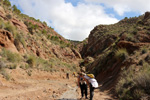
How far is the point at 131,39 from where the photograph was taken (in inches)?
600

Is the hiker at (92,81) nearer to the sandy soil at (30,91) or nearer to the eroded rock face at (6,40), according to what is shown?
the sandy soil at (30,91)

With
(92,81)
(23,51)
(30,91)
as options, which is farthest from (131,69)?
(23,51)

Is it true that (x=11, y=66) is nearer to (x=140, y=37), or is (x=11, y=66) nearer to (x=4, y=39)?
(x=4, y=39)

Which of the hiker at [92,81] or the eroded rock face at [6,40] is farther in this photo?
the eroded rock face at [6,40]

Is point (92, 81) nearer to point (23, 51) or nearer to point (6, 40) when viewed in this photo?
point (6, 40)

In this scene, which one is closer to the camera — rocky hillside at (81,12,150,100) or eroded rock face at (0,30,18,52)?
rocky hillside at (81,12,150,100)

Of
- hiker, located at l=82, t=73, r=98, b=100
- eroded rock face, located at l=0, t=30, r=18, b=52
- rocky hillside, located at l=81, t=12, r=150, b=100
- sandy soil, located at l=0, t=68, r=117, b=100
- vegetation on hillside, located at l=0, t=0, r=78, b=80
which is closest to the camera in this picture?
hiker, located at l=82, t=73, r=98, b=100

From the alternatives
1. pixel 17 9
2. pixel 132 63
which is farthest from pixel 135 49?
pixel 17 9

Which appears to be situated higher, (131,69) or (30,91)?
(131,69)

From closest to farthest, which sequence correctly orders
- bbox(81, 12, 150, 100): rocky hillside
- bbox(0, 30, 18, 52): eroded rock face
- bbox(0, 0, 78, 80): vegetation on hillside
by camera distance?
bbox(81, 12, 150, 100): rocky hillside < bbox(0, 0, 78, 80): vegetation on hillside < bbox(0, 30, 18, 52): eroded rock face

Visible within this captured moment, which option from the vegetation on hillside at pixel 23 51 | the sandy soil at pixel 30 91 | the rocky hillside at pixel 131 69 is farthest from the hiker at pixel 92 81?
the vegetation on hillside at pixel 23 51

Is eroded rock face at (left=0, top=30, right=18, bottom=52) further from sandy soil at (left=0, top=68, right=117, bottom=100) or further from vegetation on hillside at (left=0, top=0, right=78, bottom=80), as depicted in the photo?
sandy soil at (left=0, top=68, right=117, bottom=100)

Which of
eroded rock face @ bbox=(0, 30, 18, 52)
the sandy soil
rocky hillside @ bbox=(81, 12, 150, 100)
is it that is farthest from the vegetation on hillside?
rocky hillside @ bbox=(81, 12, 150, 100)

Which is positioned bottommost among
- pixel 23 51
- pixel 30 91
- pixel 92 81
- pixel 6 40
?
pixel 30 91
